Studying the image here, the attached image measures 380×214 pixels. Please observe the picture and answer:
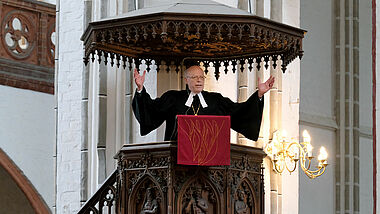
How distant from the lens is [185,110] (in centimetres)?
1223

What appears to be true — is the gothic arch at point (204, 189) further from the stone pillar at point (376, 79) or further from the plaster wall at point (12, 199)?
the plaster wall at point (12, 199)

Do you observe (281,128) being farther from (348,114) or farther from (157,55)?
(348,114)

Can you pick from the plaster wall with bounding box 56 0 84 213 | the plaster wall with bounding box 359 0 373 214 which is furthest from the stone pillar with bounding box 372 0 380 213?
the plaster wall with bounding box 359 0 373 214

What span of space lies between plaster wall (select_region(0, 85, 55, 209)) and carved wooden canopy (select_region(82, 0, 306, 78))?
6277 millimetres

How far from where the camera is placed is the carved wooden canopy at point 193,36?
455 inches

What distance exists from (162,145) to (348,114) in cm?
732

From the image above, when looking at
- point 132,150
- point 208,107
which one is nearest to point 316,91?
point 208,107

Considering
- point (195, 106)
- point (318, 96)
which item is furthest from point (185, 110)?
point (318, 96)

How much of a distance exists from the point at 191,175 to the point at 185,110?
57.6 inches

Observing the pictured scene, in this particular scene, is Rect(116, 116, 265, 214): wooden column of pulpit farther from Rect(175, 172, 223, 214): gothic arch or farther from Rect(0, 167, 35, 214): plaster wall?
Rect(0, 167, 35, 214): plaster wall

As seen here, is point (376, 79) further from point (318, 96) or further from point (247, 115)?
point (318, 96)

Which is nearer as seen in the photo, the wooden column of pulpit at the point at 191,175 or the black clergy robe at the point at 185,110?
the wooden column of pulpit at the point at 191,175

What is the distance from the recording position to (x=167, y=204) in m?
10.8

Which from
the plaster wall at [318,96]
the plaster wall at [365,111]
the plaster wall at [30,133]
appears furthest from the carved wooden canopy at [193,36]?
the plaster wall at [30,133]
